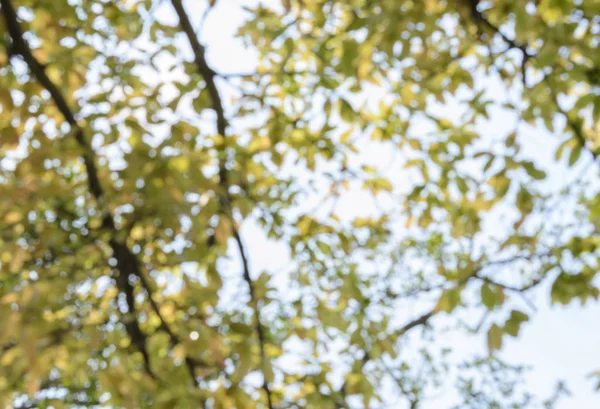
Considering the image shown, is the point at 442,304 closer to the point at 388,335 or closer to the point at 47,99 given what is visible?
the point at 388,335

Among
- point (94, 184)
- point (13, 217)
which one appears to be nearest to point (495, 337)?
point (94, 184)

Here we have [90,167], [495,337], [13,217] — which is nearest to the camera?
[495,337]

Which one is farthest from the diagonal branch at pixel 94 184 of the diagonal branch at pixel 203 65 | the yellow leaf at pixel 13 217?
the diagonal branch at pixel 203 65

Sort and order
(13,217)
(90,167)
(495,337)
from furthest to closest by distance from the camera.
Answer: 1. (13,217)
2. (90,167)
3. (495,337)

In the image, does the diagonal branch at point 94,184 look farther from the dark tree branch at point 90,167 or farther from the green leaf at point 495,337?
the green leaf at point 495,337

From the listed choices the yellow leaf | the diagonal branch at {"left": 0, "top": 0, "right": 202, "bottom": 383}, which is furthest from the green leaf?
the yellow leaf

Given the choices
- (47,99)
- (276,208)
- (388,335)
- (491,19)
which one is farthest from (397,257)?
(47,99)

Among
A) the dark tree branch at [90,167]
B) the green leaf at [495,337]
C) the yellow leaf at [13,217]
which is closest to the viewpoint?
the green leaf at [495,337]

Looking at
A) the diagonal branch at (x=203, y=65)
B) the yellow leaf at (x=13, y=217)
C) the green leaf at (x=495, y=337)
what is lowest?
the green leaf at (x=495, y=337)

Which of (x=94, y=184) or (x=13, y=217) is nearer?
(x=94, y=184)

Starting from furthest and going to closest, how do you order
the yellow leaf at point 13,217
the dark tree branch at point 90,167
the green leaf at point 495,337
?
the yellow leaf at point 13,217 < the dark tree branch at point 90,167 < the green leaf at point 495,337

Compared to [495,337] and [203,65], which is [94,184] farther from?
[495,337]

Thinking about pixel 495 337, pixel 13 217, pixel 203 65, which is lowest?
pixel 495 337

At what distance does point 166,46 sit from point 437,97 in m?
0.95
